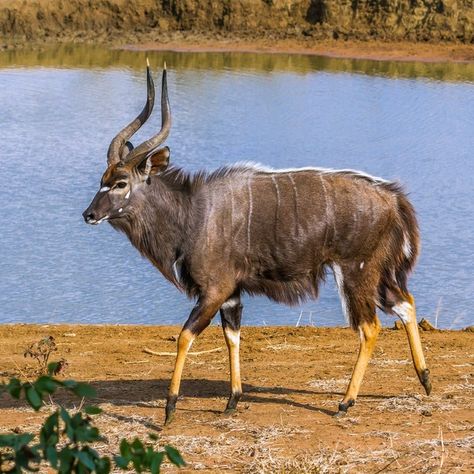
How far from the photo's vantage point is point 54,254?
13.4m

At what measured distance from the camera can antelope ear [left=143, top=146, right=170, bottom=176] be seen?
7336mm

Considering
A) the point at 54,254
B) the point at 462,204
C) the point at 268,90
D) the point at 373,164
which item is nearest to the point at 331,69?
the point at 268,90

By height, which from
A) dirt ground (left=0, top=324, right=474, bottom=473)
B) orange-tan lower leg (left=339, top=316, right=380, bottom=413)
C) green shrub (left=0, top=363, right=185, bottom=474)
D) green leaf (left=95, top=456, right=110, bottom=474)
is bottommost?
dirt ground (left=0, top=324, right=474, bottom=473)

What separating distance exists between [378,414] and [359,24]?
985 inches

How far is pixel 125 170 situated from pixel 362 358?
6.01 feet

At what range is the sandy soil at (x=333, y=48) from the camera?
2909cm

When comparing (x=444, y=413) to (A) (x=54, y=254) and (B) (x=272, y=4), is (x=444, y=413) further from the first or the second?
(B) (x=272, y=4)

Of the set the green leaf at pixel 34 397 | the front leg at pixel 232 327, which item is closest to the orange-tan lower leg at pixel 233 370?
the front leg at pixel 232 327

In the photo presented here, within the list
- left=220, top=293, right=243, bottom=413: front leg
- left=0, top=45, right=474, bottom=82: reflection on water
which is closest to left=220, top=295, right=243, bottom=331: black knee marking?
left=220, top=293, right=243, bottom=413: front leg

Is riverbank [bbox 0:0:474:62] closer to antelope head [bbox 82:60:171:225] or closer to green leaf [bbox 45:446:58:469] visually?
antelope head [bbox 82:60:171:225]

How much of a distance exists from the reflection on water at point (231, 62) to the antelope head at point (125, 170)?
1897 centimetres

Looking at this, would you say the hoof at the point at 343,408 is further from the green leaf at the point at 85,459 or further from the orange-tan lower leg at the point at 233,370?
the green leaf at the point at 85,459

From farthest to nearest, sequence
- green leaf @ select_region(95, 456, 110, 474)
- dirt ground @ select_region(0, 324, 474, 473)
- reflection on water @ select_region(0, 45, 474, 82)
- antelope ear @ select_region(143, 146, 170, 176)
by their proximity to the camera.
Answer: reflection on water @ select_region(0, 45, 474, 82), antelope ear @ select_region(143, 146, 170, 176), dirt ground @ select_region(0, 324, 474, 473), green leaf @ select_region(95, 456, 110, 474)

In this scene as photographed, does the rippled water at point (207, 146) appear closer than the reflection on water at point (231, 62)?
Yes
